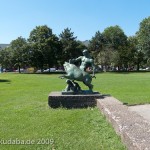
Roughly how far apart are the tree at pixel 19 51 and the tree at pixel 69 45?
307 inches

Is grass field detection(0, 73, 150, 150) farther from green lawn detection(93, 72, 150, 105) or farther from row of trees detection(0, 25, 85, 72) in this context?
row of trees detection(0, 25, 85, 72)

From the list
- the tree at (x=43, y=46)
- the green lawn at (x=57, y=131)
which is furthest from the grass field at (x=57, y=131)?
the tree at (x=43, y=46)

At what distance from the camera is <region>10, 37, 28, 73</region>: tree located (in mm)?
64875

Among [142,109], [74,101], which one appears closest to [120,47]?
[142,109]

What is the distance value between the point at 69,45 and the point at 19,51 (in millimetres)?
10342

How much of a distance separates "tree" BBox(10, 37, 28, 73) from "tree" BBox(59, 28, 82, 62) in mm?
7785

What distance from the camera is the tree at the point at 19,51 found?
2554 inches

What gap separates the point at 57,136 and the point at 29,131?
2.95ft

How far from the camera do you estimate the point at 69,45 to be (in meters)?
67.9

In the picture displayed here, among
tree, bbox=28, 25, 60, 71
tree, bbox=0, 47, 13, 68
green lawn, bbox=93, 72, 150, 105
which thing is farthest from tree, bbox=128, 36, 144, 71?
green lawn, bbox=93, 72, 150, 105

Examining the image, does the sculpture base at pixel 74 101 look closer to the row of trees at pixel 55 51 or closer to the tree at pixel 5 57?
the row of trees at pixel 55 51

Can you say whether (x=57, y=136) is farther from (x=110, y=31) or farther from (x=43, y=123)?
(x=110, y=31)

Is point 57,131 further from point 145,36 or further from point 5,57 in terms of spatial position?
point 5,57

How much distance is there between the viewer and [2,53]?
76.6 metres
